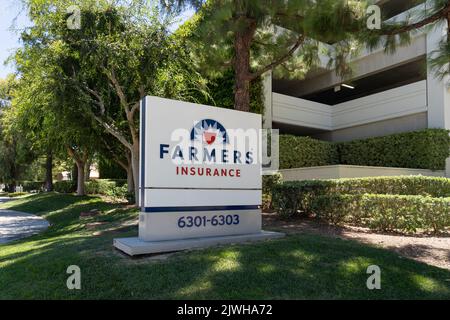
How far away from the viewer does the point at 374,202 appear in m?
8.62

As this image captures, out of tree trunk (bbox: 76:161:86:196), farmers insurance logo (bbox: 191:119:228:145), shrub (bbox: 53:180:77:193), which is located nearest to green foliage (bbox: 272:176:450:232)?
farmers insurance logo (bbox: 191:119:228:145)

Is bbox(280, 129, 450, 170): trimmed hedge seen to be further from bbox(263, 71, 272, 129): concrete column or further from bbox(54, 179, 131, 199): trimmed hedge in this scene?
bbox(54, 179, 131, 199): trimmed hedge

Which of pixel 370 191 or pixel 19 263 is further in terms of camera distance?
pixel 370 191

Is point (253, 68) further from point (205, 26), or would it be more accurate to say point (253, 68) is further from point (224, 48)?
point (205, 26)

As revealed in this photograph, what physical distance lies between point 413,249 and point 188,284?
437 cm

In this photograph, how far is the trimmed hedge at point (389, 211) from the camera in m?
8.12

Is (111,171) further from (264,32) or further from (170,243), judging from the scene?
(170,243)

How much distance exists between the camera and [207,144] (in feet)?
21.9

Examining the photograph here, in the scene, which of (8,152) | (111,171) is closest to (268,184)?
(111,171)

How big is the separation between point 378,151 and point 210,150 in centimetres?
1275

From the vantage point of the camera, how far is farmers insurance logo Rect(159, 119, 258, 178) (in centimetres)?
637
